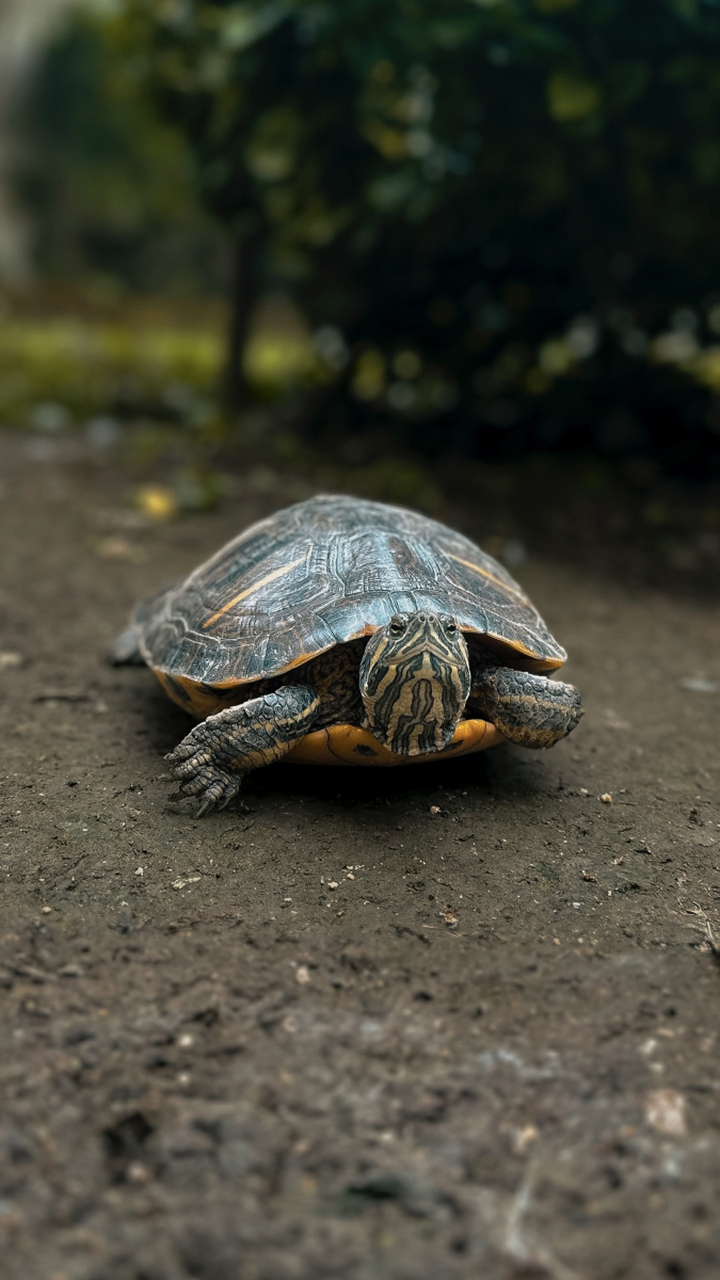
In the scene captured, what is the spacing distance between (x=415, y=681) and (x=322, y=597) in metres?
0.51

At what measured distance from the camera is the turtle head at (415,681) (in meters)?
2.69

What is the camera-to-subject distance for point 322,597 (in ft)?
9.99

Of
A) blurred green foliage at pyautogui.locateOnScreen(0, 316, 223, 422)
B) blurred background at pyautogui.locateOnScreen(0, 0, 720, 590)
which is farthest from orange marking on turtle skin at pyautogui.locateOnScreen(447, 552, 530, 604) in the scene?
blurred green foliage at pyautogui.locateOnScreen(0, 316, 223, 422)

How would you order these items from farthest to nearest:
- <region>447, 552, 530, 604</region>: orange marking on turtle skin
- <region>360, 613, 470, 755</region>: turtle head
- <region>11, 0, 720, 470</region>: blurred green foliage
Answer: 1. <region>11, 0, 720, 470</region>: blurred green foliage
2. <region>447, 552, 530, 604</region>: orange marking on turtle skin
3. <region>360, 613, 470, 755</region>: turtle head

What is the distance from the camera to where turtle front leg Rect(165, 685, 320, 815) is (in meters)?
2.89

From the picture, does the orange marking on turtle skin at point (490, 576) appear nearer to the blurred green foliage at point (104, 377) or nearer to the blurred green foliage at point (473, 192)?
the blurred green foliage at point (473, 192)

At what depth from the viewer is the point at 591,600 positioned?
5.45m

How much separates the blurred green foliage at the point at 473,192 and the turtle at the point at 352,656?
3754mm

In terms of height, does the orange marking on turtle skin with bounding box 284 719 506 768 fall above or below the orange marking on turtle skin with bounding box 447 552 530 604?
below

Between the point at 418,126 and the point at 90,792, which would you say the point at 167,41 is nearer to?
the point at 418,126

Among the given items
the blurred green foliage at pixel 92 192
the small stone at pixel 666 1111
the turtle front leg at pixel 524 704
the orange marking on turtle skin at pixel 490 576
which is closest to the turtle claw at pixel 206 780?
the turtle front leg at pixel 524 704

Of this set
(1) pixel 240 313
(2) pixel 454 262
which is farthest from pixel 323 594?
(1) pixel 240 313

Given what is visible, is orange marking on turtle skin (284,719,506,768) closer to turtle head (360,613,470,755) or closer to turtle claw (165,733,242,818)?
turtle head (360,613,470,755)

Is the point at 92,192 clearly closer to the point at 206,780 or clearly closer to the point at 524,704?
the point at 206,780
